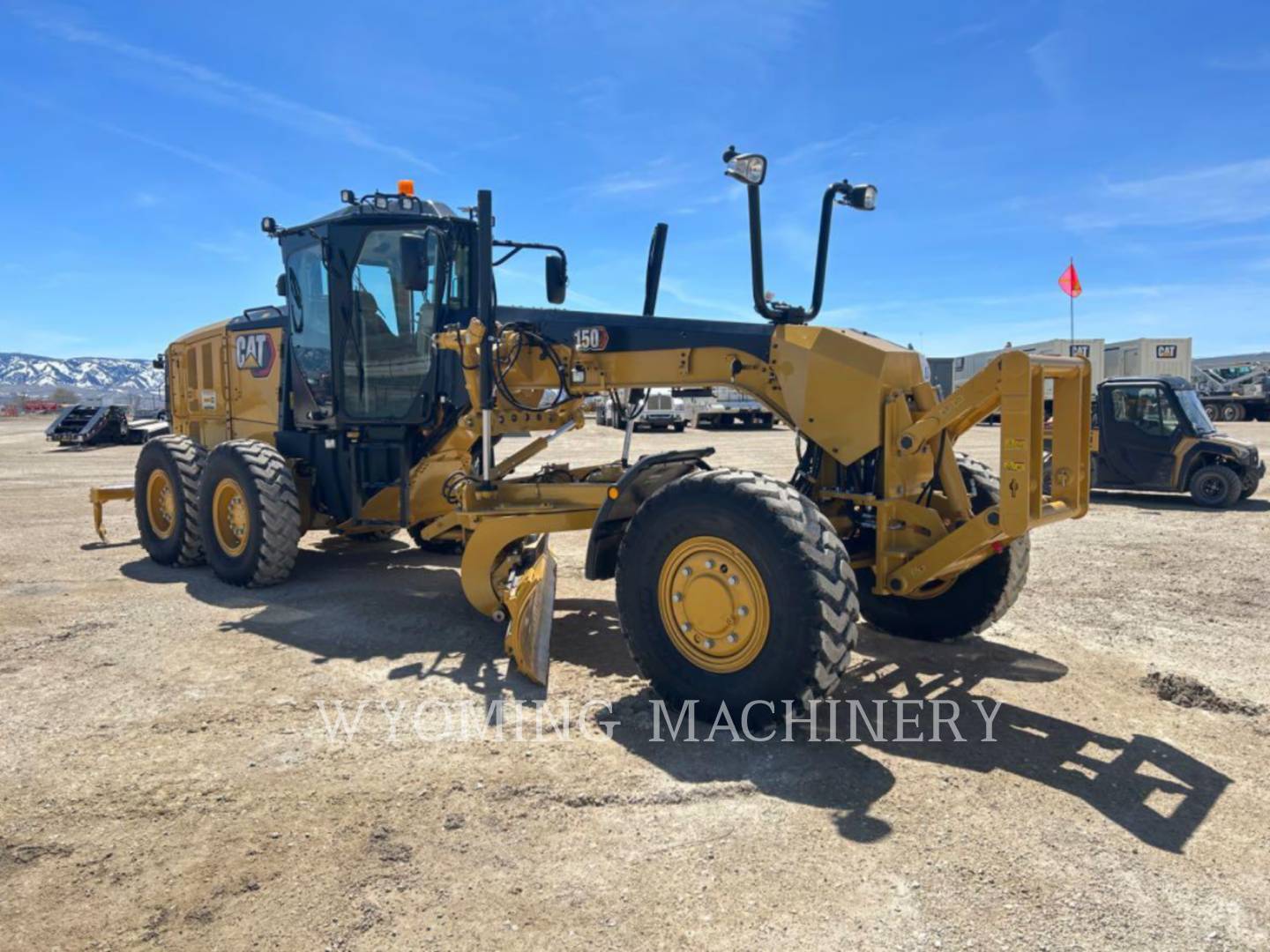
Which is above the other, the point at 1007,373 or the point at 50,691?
the point at 1007,373

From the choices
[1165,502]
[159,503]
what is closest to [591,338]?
[159,503]

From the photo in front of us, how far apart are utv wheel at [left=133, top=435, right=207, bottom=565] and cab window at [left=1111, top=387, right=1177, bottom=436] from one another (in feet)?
41.1

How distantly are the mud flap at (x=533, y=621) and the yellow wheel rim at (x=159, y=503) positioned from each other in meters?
4.95

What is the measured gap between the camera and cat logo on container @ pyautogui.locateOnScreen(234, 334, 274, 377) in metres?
8.92

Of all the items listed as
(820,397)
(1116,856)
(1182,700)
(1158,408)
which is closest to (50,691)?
(820,397)

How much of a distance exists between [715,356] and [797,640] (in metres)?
2.07

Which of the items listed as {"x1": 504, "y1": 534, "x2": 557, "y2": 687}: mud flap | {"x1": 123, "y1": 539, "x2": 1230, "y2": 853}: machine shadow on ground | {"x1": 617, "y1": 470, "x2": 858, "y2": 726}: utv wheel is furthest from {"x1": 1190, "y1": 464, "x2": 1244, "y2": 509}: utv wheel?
{"x1": 504, "y1": 534, "x2": 557, "y2": 687}: mud flap

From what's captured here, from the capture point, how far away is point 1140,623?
6.46 m

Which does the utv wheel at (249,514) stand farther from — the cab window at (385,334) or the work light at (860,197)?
the work light at (860,197)

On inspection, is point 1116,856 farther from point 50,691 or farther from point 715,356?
point 50,691

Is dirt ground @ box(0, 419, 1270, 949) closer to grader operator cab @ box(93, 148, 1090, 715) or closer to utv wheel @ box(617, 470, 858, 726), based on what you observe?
utv wheel @ box(617, 470, 858, 726)

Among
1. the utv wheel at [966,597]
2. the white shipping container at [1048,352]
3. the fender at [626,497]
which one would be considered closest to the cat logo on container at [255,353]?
the fender at [626,497]

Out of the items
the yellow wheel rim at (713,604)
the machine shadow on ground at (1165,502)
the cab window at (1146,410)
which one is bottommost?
the machine shadow on ground at (1165,502)

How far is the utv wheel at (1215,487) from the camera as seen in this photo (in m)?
12.5
